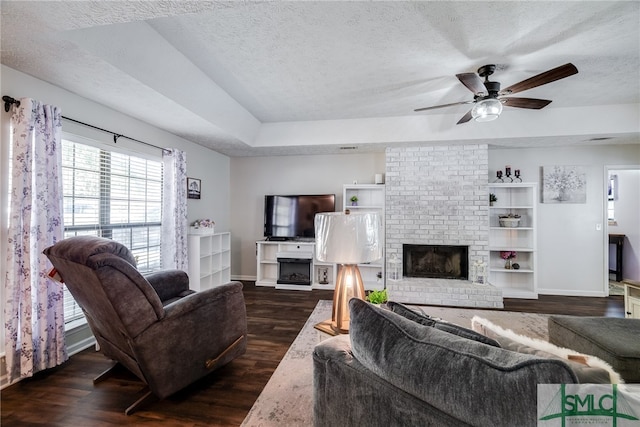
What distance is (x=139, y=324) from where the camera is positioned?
1679mm

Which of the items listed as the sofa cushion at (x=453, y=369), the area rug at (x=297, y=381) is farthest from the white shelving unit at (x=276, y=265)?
the sofa cushion at (x=453, y=369)

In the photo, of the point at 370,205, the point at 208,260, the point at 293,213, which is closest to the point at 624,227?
the point at 370,205

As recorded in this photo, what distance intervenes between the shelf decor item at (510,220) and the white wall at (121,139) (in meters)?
4.77

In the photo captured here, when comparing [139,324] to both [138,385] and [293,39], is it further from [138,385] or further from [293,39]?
[293,39]

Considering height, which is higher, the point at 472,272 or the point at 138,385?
the point at 472,272

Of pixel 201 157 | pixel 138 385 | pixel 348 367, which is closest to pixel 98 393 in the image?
pixel 138 385

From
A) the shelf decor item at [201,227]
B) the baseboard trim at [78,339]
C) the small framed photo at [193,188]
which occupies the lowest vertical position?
the baseboard trim at [78,339]

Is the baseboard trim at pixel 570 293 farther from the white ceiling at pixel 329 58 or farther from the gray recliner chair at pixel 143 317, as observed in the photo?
the gray recliner chair at pixel 143 317

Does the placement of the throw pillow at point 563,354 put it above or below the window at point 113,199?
below

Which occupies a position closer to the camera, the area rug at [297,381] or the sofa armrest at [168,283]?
the area rug at [297,381]

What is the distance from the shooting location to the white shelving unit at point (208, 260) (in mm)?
3994

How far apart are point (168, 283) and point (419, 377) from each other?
2.44 m

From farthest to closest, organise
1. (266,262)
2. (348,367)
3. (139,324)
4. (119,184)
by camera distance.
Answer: (266,262) < (119,184) < (139,324) < (348,367)

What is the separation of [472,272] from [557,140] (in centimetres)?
225
